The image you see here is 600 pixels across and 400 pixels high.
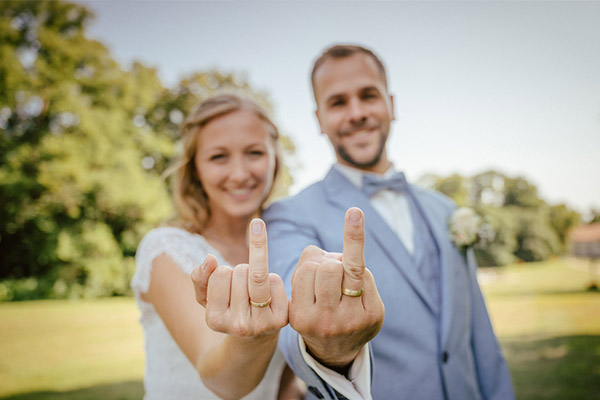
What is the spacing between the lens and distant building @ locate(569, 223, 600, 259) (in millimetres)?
14830

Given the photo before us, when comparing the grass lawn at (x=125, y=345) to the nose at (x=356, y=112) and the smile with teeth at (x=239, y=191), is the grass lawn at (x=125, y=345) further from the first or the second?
the nose at (x=356, y=112)

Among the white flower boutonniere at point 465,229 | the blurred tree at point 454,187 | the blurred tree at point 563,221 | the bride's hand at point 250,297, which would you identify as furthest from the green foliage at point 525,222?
the bride's hand at point 250,297

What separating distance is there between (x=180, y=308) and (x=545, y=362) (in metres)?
9.49

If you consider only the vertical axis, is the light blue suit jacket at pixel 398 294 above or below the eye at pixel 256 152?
below

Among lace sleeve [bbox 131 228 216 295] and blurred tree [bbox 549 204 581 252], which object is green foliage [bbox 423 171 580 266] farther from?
lace sleeve [bbox 131 228 216 295]

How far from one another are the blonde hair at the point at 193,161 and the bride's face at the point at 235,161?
0.05 meters

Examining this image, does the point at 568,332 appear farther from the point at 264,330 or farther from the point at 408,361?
the point at 264,330

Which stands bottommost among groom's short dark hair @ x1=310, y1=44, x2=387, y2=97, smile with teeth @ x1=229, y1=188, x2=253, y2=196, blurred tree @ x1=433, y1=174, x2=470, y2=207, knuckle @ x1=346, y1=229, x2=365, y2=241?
blurred tree @ x1=433, y1=174, x2=470, y2=207

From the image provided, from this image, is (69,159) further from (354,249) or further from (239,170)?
(354,249)

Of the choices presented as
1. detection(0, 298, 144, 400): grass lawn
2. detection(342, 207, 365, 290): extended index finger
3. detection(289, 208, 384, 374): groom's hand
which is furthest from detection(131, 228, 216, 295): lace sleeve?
detection(0, 298, 144, 400): grass lawn

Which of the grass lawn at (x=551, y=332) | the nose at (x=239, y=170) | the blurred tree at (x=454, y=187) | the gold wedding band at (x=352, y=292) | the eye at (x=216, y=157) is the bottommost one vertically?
the grass lawn at (x=551, y=332)

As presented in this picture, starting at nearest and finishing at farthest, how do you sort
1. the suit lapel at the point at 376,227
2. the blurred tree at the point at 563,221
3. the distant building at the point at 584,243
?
the suit lapel at the point at 376,227, the distant building at the point at 584,243, the blurred tree at the point at 563,221

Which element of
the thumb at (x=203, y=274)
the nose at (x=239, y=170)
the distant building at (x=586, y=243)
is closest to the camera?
the thumb at (x=203, y=274)

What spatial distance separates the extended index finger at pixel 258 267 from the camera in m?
1.02
